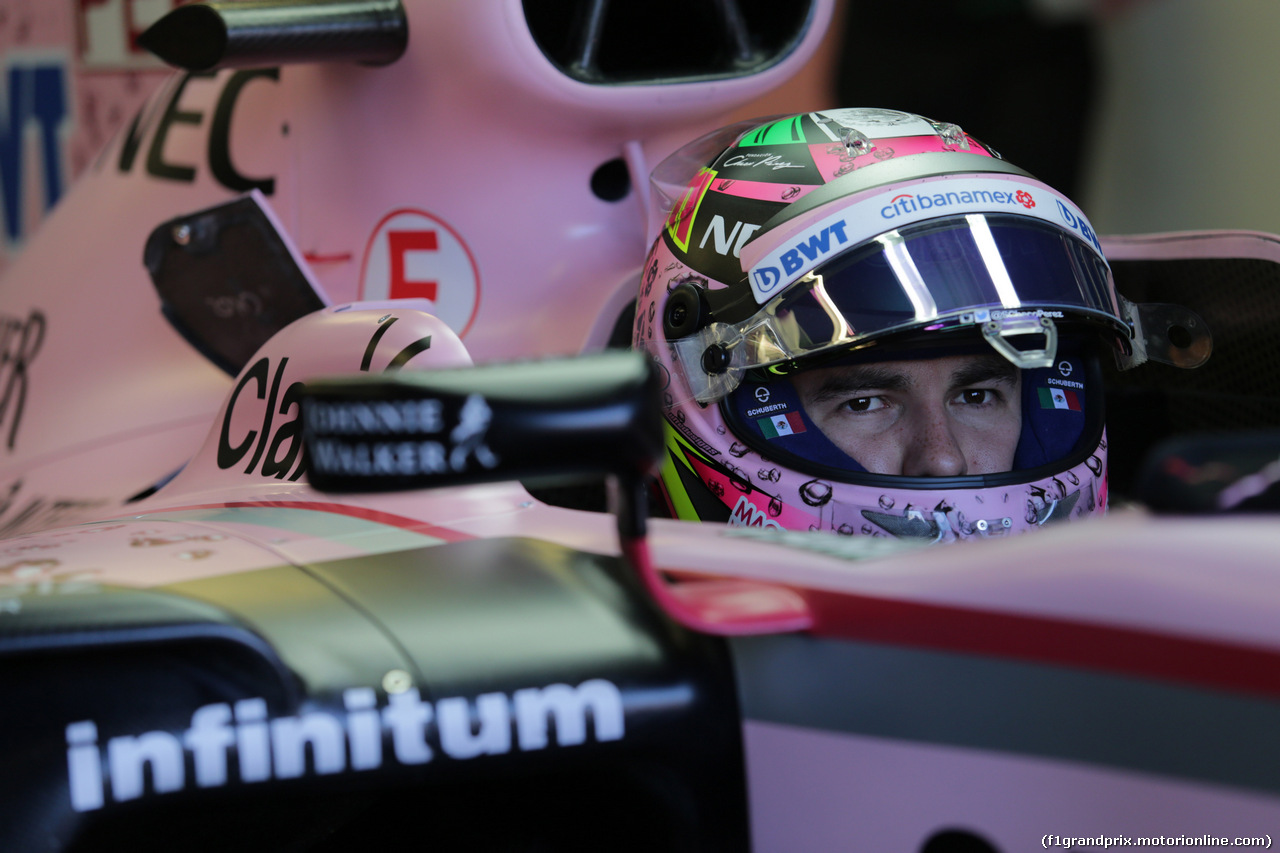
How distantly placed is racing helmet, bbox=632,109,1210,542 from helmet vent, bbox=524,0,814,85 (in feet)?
0.87

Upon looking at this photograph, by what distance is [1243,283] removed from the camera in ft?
4.32

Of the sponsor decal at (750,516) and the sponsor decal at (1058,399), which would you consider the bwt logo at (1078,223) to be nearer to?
the sponsor decal at (1058,399)

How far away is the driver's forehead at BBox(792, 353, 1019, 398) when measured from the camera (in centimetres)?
114

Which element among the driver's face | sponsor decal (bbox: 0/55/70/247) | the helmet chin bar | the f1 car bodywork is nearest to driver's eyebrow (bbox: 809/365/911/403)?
the driver's face

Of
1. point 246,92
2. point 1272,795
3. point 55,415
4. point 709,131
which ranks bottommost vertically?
point 1272,795

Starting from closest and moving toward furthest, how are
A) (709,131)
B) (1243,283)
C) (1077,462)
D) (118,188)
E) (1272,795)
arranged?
(1272,795), (1077,462), (1243,283), (709,131), (118,188)

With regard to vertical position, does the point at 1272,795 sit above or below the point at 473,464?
below

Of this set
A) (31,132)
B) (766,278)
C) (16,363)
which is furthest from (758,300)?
(31,132)

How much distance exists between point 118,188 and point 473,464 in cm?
146

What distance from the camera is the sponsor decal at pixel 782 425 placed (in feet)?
3.79

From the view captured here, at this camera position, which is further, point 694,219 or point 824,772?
point 694,219

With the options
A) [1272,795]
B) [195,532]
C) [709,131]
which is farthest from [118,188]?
[1272,795]

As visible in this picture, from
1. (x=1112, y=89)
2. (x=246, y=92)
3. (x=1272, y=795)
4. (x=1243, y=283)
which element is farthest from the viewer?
(x=1112, y=89)

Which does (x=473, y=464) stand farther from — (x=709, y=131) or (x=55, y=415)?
(x=55, y=415)
